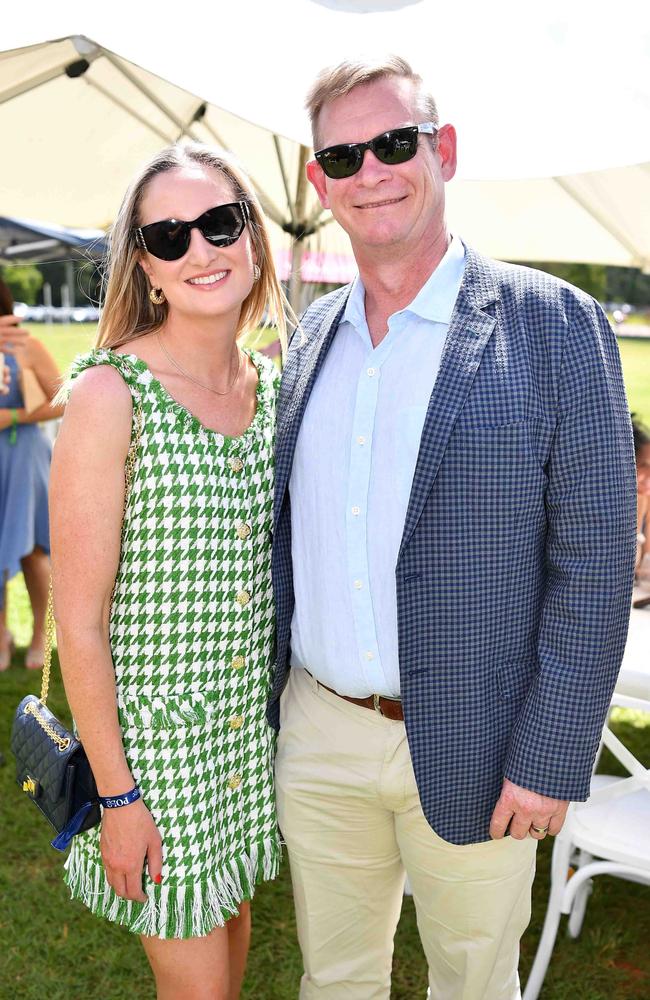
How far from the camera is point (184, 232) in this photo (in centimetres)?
194

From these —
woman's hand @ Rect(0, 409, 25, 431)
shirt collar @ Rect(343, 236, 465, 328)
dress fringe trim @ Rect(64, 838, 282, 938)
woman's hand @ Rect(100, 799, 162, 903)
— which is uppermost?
shirt collar @ Rect(343, 236, 465, 328)

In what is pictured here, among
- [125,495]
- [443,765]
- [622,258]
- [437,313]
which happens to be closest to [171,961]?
[443,765]

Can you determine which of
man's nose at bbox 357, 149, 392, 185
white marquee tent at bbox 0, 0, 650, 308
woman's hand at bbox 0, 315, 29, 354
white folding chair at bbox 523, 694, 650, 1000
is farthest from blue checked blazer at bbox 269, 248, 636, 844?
woman's hand at bbox 0, 315, 29, 354

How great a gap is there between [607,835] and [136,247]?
2.00 m

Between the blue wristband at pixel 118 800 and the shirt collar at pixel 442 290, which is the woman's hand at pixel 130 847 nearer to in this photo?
the blue wristband at pixel 118 800

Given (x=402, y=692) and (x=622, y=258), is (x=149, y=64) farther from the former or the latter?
(x=622, y=258)

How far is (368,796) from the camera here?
2027 mm

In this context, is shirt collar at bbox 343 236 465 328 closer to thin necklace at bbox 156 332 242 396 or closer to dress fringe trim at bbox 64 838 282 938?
thin necklace at bbox 156 332 242 396

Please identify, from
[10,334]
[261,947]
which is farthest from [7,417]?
[261,947]

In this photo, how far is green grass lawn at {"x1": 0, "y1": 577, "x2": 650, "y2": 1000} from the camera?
2.88 m

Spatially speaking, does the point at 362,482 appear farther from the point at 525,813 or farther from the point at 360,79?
the point at 360,79

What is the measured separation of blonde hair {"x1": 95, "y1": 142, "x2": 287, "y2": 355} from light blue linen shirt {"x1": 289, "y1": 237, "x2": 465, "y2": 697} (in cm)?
36

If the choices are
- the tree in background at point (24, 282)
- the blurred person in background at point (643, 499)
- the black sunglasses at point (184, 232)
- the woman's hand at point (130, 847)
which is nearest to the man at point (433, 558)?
the black sunglasses at point (184, 232)

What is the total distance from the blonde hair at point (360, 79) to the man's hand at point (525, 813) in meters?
1.41
